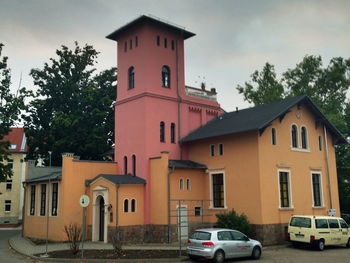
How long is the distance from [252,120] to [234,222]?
20.9ft

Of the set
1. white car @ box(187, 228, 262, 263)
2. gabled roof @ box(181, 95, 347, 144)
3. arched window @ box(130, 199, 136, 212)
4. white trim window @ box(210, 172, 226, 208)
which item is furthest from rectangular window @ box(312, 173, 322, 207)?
arched window @ box(130, 199, 136, 212)

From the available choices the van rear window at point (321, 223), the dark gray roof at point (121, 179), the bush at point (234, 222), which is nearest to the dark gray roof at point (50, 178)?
the dark gray roof at point (121, 179)

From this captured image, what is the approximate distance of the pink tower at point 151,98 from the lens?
2705 centimetres

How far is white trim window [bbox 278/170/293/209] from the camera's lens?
24.5 metres

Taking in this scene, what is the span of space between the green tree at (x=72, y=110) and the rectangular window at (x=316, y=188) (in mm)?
19073

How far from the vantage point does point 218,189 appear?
26.0 m

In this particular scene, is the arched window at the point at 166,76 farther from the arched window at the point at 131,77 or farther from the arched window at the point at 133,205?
the arched window at the point at 133,205

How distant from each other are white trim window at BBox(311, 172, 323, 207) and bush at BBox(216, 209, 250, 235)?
20.3ft

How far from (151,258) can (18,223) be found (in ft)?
122

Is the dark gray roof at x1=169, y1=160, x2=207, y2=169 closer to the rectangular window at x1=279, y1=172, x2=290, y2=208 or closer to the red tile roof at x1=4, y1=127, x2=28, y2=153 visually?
the rectangular window at x1=279, y1=172, x2=290, y2=208

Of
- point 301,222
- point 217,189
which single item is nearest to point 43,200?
point 217,189

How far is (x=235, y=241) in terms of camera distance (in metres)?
17.5

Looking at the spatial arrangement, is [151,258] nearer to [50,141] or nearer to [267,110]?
[267,110]

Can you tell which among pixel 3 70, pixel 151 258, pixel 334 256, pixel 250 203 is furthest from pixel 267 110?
pixel 3 70
